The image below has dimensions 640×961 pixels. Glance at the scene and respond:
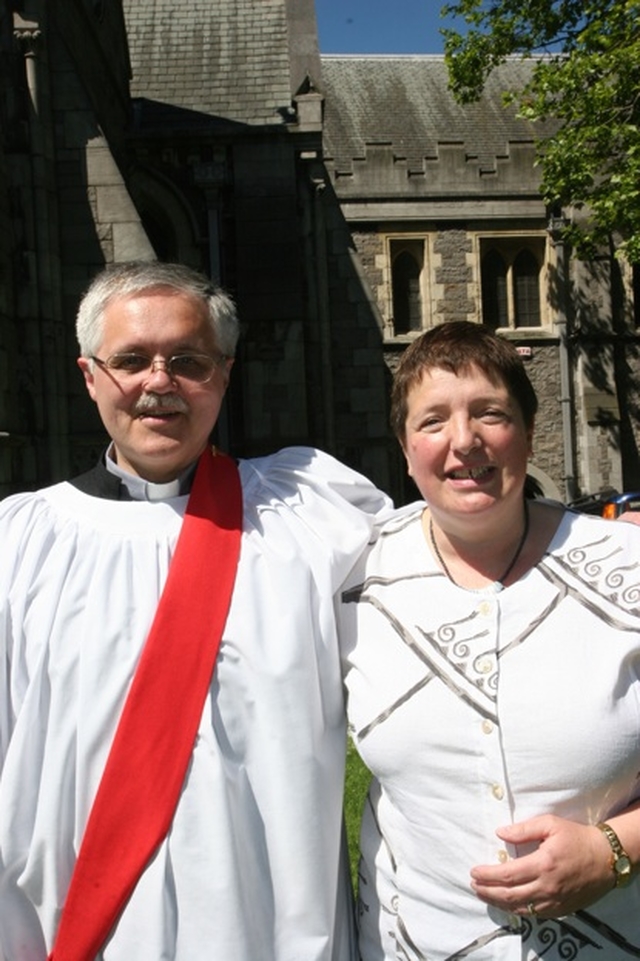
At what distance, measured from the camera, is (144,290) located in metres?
2.03

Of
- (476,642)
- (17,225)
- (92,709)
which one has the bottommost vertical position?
(92,709)

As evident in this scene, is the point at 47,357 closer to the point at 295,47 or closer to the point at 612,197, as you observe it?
the point at 612,197

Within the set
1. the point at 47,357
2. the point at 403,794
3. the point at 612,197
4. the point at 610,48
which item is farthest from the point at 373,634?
the point at 610,48

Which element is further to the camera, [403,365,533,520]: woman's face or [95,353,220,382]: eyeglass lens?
[95,353,220,382]: eyeglass lens

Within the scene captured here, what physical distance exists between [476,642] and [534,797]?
0.30 meters

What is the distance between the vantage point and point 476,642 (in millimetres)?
1839

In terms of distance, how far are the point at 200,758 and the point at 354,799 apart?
2.95m

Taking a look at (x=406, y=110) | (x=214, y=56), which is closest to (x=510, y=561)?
(x=214, y=56)

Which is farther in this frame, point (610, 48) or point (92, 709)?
point (610, 48)

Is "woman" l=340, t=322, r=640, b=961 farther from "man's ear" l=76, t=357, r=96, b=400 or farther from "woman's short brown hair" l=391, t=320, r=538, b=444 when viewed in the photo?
"man's ear" l=76, t=357, r=96, b=400

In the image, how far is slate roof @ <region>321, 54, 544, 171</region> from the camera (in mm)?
22656

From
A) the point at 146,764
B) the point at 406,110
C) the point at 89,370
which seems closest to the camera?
the point at 146,764

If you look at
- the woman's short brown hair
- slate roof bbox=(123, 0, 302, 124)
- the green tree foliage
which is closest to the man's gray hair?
the woman's short brown hair

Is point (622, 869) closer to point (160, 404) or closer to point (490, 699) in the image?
point (490, 699)
